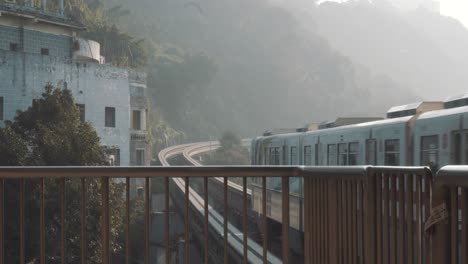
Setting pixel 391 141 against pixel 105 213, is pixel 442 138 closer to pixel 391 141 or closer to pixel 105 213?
pixel 391 141

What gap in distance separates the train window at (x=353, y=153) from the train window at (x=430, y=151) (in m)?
2.88

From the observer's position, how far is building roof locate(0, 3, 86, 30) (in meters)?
33.4

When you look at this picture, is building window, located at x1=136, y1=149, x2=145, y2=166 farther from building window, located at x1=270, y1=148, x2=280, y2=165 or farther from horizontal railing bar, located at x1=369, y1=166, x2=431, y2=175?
horizontal railing bar, located at x1=369, y1=166, x2=431, y2=175

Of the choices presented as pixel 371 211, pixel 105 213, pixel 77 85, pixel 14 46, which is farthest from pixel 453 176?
pixel 14 46

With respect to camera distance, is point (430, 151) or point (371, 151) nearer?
point (430, 151)

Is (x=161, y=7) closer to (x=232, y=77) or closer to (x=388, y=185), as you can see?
(x=232, y=77)

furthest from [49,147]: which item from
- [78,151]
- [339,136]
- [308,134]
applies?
[339,136]

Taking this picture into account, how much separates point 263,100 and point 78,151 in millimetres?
111082

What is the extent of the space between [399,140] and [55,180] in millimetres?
11422

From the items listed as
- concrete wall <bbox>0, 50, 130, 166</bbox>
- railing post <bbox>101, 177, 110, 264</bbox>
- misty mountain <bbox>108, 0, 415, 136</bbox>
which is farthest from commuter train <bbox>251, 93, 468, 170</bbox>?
misty mountain <bbox>108, 0, 415, 136</bbox>

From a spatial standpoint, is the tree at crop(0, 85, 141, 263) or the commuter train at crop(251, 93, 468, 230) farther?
the tree at crop(0, 85, 141, 263)

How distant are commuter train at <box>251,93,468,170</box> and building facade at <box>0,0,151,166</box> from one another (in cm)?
1537

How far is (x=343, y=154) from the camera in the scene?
14875mm

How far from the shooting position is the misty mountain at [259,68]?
12494 centimetres
